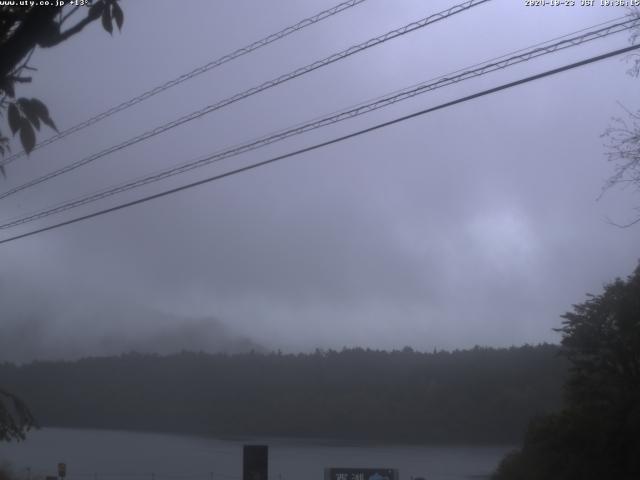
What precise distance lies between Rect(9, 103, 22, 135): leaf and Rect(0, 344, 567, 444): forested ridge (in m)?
41.6

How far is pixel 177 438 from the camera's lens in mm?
63594

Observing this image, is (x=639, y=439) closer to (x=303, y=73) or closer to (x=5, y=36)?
(x=303, y=73)

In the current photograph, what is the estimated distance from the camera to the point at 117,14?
4160mm

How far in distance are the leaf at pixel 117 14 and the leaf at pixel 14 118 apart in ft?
2.40

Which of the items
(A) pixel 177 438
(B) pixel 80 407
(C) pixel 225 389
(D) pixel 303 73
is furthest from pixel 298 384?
(D) pixel 303 73

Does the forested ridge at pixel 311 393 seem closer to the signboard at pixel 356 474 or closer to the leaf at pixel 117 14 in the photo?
the signboard at pixel 356 474

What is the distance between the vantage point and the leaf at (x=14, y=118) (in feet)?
12.6

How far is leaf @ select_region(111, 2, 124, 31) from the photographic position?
414 centimetres

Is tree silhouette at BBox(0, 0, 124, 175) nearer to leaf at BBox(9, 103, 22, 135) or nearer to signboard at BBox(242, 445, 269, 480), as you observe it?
leaf at BBox(9, 103, 22, 135)

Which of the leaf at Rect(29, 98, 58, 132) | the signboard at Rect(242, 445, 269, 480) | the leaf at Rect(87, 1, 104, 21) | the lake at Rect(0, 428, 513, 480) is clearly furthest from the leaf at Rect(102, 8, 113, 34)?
the lake at Rect(0, 428, 513, 480)

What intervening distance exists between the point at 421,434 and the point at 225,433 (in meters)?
18.0

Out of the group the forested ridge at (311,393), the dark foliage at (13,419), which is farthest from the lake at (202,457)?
the dark foliage at (13,419)

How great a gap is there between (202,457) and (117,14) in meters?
49.3

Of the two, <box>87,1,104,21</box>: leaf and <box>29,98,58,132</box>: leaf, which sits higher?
<box>87,1,104,21</box>: leaf
